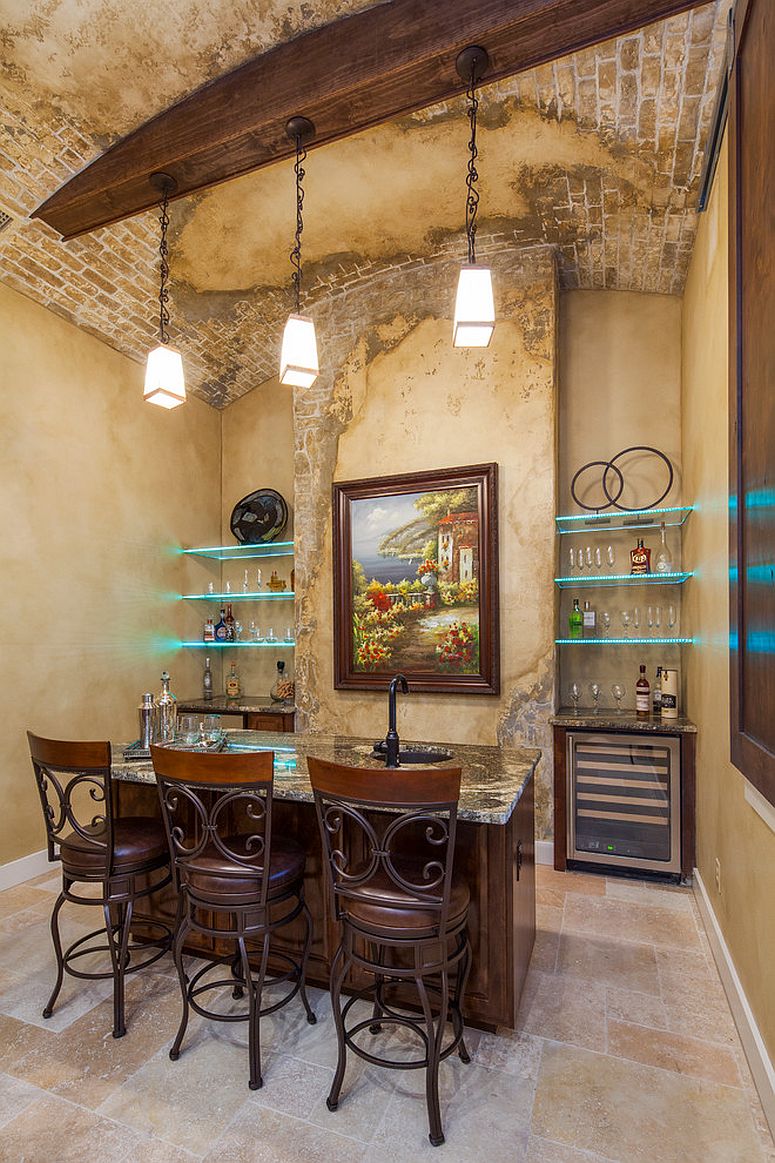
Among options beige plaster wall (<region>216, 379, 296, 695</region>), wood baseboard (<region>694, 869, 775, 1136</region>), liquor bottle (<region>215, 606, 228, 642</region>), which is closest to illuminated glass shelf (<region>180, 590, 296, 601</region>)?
beige plaster wall (<region>216, 379, 296, 695</region>)

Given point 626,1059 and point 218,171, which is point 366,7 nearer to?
point 218,171

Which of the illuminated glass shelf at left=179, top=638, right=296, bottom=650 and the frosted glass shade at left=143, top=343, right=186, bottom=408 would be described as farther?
the illuminated glass shelf at left=179, top=638, right=296, bottom=650

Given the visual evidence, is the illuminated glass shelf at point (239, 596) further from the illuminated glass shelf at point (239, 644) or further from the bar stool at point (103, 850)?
the bar stool at point (103, 850)

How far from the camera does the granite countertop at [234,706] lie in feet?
15.1

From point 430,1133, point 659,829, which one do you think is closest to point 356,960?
point 430,1133

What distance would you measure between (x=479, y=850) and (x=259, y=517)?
3.68 metres

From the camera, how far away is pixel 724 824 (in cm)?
260

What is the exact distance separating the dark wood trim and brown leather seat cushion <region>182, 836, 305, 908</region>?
4.84 ft

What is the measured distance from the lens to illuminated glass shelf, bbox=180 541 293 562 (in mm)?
5043

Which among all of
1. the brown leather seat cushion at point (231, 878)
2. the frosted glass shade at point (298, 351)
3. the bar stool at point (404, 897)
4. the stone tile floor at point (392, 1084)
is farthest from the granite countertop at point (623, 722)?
the frosted glass shade at point (298, 351)

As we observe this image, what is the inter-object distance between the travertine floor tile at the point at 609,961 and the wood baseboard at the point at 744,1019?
0.86 feet

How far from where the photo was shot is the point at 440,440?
164 inches

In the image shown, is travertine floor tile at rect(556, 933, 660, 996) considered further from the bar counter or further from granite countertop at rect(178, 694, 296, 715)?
granite countertop at rect(178, 694, 296, 715)

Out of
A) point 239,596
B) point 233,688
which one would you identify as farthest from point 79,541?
point 233,688
